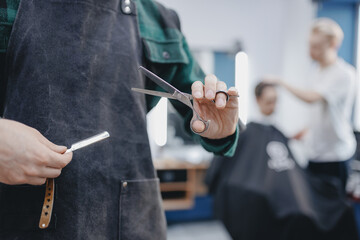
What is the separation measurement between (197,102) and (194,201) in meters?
3.52

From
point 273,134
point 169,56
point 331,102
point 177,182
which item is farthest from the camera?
point 177,182

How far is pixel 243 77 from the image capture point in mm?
4582

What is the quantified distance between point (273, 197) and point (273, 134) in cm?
71

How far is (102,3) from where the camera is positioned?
817 millimetres

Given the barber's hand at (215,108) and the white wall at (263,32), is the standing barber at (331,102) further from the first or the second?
the barber's hand at (215,108)

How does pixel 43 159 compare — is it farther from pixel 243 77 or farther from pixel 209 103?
pixel 243 77

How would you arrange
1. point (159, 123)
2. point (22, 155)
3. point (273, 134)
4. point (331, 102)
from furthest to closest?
1. point (159, 123)
2. point (273, 134)
3. point (331, 102)
4. point (22, 155)

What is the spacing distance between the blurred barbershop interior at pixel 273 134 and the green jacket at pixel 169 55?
15 centimetres

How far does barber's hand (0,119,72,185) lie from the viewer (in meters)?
0.55

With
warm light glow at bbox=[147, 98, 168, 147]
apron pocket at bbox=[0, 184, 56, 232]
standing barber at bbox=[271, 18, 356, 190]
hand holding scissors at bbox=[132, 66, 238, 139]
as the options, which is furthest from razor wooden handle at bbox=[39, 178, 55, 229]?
warm light glow at bbox=[147, 98, 168, 147]

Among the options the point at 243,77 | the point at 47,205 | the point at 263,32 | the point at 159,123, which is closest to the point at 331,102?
the point at 243,77

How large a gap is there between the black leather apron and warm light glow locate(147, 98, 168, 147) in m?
3.15

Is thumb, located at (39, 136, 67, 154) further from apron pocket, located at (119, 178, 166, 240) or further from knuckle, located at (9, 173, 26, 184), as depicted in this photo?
apron pocket, located at (119, 178, 166, 240)

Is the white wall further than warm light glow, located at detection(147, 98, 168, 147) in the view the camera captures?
Yes
